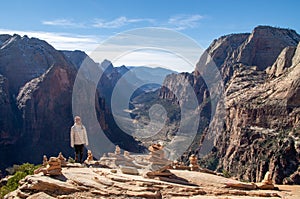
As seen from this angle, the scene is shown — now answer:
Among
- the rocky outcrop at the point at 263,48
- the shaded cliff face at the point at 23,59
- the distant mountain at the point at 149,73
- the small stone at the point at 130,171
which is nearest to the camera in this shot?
the small stone at the point at 130,171

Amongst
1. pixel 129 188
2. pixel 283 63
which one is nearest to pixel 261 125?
pixel 283 63

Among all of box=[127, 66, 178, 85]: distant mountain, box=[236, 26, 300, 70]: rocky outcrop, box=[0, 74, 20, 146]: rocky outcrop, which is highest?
box=[236, 26, 300, 70]: rocky outcrop

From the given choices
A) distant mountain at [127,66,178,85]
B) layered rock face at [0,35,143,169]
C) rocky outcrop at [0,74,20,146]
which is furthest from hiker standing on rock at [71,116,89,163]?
rocky outcrop at [0,74,20,146]

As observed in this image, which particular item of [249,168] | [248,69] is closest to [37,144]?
[249,168]

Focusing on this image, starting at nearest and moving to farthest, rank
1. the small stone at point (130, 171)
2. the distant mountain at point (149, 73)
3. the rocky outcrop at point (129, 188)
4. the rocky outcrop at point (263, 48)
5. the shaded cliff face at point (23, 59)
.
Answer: the rocky outcrop at point (129, 188), the small stone at point (130, 171), the distant mountain at point (149, 73), the shaded cliff face at point (23, 59), the rocky outcrop at point (263, 48)

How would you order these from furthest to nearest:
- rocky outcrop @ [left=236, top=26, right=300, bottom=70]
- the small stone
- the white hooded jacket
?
rocky outcrop @ [left=236, top=26, right=300, bottom=70] → the white hooded jacket → the small stone

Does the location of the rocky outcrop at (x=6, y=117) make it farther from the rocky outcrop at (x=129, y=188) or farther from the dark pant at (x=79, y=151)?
the rocky outcrop at (x=129, y=188)

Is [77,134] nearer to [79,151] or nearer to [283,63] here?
[79,151]

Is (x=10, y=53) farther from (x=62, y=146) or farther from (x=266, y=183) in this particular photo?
(x=266, y=183)

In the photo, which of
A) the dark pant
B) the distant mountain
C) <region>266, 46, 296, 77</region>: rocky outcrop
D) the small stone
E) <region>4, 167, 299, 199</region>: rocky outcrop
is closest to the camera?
<region>4, 167, 299, 199</region>: rocky outcrop

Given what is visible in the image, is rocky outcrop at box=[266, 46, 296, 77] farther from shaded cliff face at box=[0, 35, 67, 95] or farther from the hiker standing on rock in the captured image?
the hiker standing on rock

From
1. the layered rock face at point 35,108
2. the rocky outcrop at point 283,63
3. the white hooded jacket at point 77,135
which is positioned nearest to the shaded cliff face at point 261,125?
the rocky outcrop at point 283,63
